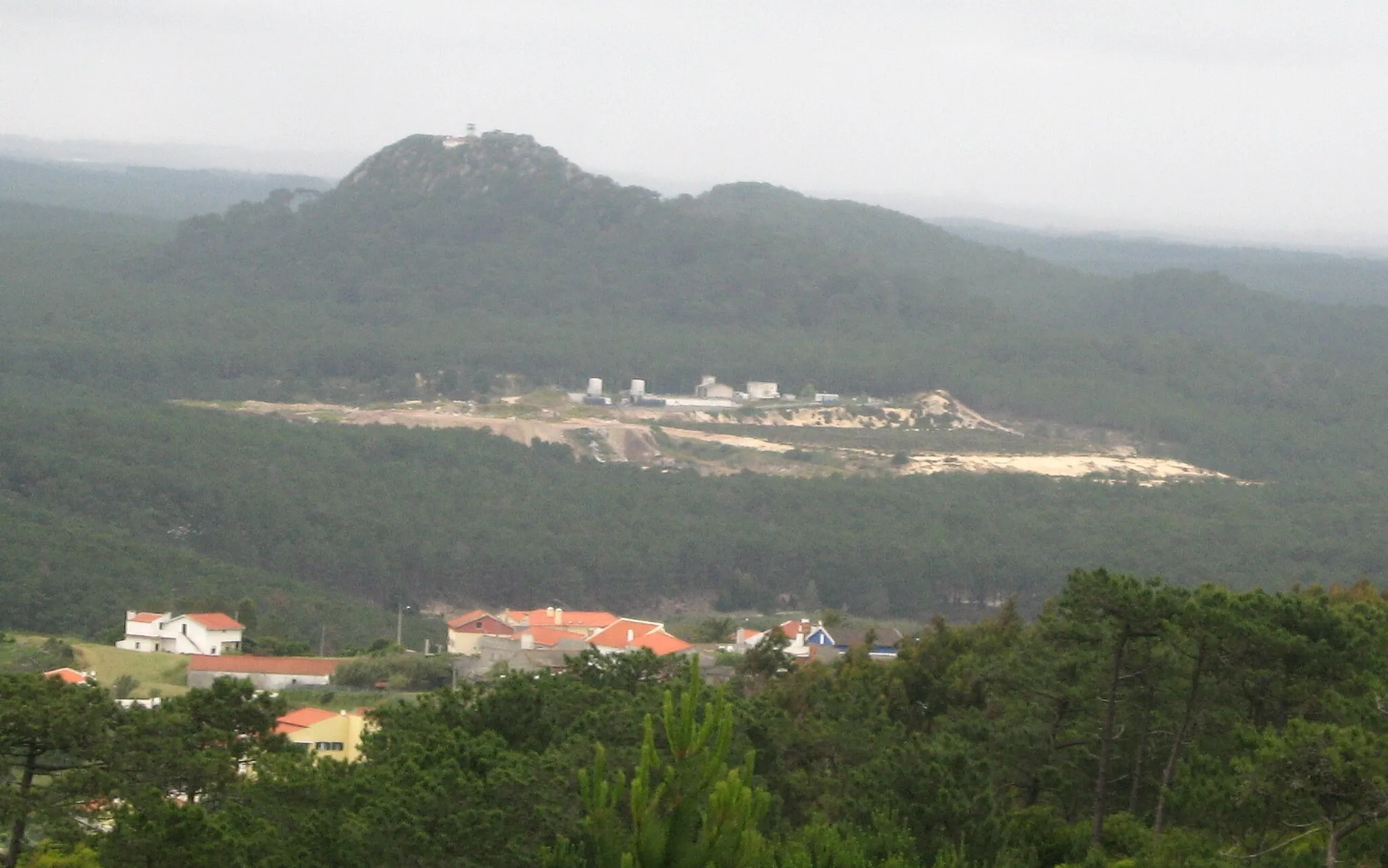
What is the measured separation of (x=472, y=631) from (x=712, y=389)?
59535 millimetres

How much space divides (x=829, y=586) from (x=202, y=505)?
1879 centimetres

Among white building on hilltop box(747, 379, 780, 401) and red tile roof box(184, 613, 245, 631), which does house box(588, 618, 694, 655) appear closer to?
red tile roof box(184, 613, 245, 631)

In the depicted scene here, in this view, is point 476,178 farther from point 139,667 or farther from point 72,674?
point 72,674

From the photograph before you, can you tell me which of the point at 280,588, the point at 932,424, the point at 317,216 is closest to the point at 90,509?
the point at 280,588

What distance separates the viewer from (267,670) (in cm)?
3762

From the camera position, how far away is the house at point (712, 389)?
340 feet

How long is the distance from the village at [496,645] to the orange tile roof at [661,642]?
3 cm

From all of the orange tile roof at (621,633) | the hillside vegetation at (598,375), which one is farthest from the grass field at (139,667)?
the hillside vegetation at (598,375)

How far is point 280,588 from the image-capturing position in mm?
55188

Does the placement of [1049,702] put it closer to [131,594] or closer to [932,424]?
[131,594]

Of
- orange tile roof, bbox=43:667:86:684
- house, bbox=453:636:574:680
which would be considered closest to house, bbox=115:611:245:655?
house, bbox=453:636:574:680

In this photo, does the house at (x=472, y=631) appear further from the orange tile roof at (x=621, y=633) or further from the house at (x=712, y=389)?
the house at (x=712, y=389)

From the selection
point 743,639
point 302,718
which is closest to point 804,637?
point 743,639

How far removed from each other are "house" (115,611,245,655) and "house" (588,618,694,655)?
6.93 metres
